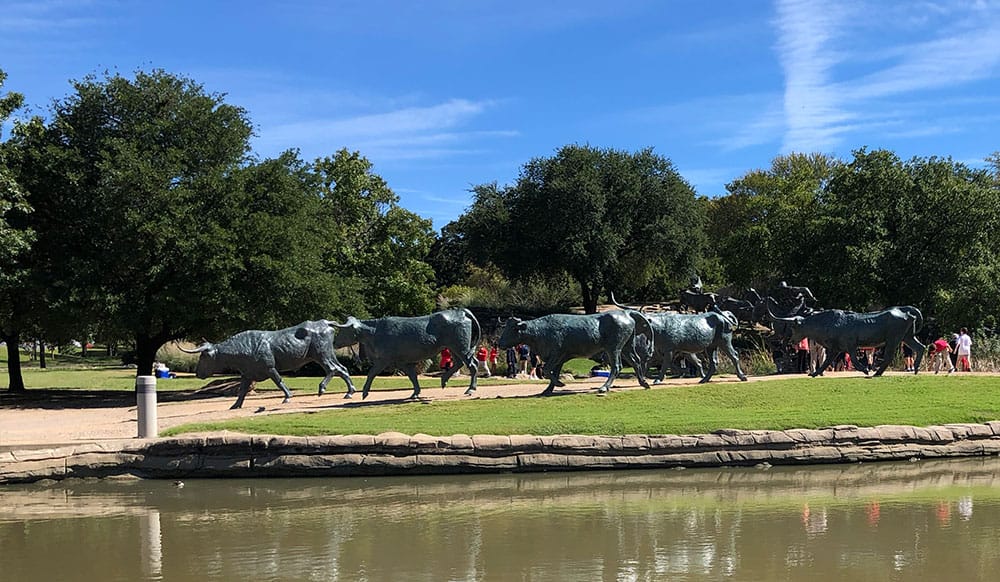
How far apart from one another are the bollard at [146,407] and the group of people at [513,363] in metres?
13.1

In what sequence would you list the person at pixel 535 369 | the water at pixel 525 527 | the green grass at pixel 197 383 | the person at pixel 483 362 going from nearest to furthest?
the water at pixel 525 527
the green grass at pixel 197 383
the person at pixel 535 369
the person at pixel 483 362

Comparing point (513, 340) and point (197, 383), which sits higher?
point (513, 340)

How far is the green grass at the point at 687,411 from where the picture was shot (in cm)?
1398

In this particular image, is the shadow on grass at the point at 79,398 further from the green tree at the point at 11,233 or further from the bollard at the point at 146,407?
the bollard at the point at 146,407

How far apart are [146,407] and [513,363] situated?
1578cm

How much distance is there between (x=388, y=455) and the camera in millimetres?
13047

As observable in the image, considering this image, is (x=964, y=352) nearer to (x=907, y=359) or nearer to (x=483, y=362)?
(x=907, y=359)

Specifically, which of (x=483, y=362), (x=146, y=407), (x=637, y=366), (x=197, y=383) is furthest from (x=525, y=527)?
(x=197, y=383)

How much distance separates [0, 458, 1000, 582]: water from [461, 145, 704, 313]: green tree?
33992mm

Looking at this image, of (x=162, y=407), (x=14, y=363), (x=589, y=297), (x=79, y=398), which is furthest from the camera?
(x=589, y=297)

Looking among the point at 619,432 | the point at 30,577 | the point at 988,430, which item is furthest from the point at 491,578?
the point at 988,430

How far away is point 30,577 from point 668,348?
48.3ft

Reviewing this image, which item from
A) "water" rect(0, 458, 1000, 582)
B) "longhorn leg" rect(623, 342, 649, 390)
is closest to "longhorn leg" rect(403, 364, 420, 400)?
"longhorn leg" rect(623, 342, 649, 390)

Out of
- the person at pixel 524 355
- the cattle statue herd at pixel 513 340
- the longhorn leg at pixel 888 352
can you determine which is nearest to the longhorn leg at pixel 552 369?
the cattle statue herd at pixel 513 340
